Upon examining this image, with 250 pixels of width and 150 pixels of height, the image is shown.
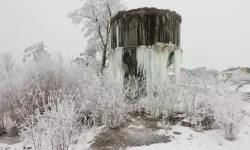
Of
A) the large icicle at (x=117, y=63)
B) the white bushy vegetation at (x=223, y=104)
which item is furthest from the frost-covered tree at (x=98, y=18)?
the white bushy vegetation at (x=223, y=104)

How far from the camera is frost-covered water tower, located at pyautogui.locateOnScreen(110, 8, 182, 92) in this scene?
8.39 m

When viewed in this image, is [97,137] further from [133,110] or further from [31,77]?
[31,77]

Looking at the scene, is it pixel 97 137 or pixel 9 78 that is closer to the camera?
pixel 97 137

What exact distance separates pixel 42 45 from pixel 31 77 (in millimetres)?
11351

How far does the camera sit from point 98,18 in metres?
16.7

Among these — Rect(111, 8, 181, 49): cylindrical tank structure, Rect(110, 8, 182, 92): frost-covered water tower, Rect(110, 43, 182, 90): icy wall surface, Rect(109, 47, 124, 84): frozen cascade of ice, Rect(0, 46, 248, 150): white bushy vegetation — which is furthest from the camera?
Rect(109, 47, 124, 84): frozen cascade of ice

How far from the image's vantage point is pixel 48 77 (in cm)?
804

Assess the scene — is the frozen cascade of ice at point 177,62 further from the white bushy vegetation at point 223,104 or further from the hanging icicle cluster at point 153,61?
the white bushy vegetation at point 223,104

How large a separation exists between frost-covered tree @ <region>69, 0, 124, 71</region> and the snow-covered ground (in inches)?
442

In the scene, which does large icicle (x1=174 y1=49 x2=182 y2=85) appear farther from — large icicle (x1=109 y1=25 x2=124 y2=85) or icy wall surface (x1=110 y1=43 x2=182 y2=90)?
large icicle (x1=109 y1=25 x2=124 y2=85)

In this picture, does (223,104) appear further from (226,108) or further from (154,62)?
(154,62)

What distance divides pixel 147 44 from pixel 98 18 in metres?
9.14

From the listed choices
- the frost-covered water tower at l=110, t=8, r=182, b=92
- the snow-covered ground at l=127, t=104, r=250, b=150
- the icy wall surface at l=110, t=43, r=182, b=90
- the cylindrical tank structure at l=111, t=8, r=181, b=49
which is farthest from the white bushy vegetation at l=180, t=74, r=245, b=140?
the cylindrical tank structure at l=111, t=8, r=181, b=49

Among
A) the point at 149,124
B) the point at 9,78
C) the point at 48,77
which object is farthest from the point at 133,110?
the point at 9,78
